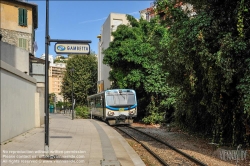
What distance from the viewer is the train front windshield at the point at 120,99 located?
2398 centimetres

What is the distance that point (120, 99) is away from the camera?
Result: 24.1 meters

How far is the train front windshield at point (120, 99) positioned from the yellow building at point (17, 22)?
33.0 ft

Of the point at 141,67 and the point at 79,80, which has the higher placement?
the point at 79,80

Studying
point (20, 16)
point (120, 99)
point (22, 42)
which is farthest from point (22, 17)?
point (120, 99)

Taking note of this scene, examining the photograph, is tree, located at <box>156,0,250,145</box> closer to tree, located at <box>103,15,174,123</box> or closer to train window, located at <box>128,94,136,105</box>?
train window, located at <box>128,94,136,105</box>

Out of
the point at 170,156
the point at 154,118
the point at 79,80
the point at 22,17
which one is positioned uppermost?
the point at 22,17

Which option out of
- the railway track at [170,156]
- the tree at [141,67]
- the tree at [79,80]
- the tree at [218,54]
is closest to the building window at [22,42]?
the tree at [141,67]

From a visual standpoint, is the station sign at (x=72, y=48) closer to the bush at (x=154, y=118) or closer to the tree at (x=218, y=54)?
the tree at (x=218, y=54)

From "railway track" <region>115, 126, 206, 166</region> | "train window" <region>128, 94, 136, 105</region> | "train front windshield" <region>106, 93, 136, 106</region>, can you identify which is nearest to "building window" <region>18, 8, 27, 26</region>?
"train front windshield" <region>106, 93, 136, 106</region>

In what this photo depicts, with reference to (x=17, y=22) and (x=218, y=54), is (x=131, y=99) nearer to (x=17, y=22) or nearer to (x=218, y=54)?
(x=17, y=22)

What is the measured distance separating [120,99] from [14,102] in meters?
13.2

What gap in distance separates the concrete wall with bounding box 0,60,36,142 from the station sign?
2600mm

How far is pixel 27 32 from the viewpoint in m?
28.0

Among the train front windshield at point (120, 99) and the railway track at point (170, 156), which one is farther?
the train front windshield at point (120, 99)
